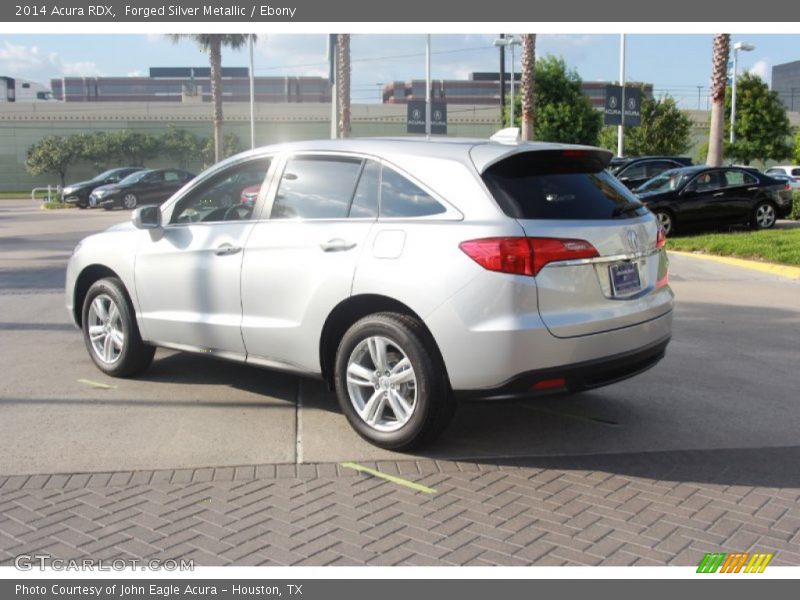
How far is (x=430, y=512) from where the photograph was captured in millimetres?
4305

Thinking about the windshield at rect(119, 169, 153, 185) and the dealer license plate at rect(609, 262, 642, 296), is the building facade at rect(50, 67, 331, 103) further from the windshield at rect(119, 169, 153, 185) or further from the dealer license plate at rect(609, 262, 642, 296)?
the dealer license plate at rect(609, 262, 642, 296)

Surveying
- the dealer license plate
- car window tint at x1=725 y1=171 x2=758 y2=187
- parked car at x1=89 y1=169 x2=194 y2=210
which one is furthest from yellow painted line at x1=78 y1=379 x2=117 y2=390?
parked car at x1=89 y1=169 x2=194 y2=210

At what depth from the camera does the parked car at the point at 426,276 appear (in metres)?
4.72

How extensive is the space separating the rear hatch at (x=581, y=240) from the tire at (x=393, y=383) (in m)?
0.73

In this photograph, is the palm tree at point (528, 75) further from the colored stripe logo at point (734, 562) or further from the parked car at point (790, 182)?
the colored stripe logo at point (734, 562)

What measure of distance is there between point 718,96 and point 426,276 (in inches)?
804

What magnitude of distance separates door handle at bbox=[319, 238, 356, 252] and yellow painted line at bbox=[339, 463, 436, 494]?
1289 millimetres

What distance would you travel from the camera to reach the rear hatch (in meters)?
4.76

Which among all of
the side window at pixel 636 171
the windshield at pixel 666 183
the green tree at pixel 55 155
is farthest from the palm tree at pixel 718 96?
the green tree at pixel 55 155

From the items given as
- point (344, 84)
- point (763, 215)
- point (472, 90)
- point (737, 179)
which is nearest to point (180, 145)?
point (344, 84)

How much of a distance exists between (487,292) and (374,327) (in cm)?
76
